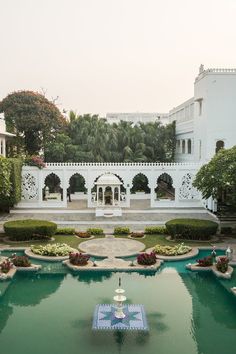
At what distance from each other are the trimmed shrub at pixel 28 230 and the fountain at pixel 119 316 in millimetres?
9325

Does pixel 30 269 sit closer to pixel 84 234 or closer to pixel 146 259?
pixel 146 259

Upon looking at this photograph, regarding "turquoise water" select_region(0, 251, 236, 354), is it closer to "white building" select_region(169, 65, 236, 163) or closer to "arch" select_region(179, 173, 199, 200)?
"arch" select_region(179, 173, 199, 200)

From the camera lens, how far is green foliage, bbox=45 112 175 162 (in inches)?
1549

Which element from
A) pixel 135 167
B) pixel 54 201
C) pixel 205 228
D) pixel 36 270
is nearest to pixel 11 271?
pixel 36 270

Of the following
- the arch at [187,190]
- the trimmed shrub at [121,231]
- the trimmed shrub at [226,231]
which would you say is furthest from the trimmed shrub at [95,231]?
the arch at [187,190]

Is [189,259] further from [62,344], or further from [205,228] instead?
[62,344]

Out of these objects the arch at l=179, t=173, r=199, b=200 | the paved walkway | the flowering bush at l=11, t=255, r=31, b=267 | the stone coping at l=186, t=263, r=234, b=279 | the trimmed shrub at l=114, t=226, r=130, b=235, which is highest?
the arch at l=179, t=173, r=199, b=200

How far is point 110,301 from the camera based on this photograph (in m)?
15.4

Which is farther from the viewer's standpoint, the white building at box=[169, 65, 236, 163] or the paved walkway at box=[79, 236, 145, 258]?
the white building at box=[169, 65, 236, 163]

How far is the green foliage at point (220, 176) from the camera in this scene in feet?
78.2

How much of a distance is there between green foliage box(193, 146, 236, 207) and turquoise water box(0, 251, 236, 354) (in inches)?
244

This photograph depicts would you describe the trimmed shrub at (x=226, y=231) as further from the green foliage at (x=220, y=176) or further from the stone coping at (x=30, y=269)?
the stone coping at (x=30, y=269)

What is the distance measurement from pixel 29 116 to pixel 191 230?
69.1 feet

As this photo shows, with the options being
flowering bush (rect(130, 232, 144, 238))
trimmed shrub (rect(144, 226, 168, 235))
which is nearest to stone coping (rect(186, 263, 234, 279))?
flowering bush (rect(130, 232, 144, 238))
